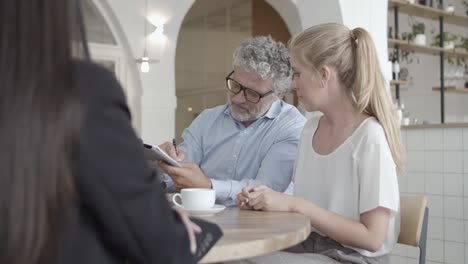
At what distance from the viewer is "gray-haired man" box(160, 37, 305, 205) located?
6.90 feet

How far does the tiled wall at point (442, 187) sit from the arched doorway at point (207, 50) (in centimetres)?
568

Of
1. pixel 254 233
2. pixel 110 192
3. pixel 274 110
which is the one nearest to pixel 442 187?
pixel 274 110

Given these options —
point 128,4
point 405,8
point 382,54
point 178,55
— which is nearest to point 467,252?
point 382,54

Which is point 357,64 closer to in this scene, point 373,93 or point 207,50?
point 373,93

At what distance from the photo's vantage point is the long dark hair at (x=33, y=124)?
62cm

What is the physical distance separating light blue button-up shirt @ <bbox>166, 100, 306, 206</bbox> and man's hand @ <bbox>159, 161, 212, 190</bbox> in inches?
6.6

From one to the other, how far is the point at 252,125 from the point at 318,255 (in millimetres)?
789

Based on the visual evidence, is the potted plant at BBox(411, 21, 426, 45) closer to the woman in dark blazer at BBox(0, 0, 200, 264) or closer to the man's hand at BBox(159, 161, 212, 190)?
the man's hand at BBox(159, 161, 212, 190)

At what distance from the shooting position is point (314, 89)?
5.39ft

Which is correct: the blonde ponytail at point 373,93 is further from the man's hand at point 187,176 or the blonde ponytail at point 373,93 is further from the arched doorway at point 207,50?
the arched doorway at point 207,50

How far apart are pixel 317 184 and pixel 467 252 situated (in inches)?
91.3

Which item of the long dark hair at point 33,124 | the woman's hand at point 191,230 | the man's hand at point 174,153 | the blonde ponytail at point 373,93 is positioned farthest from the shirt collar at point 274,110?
the long dark hair at point 33,124

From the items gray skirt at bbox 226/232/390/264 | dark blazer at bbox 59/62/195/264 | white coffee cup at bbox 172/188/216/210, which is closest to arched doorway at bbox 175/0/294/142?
gray skirt at bbox 226/232/390/264

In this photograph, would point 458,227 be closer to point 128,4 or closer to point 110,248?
point 110,248
